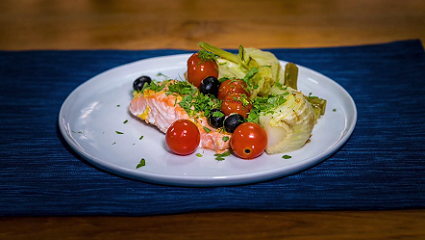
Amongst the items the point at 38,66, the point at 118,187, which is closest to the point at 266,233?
the point at 118,187

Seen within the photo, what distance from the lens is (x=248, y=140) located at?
2342 mm

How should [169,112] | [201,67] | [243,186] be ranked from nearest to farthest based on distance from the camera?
[243,186]
[169,112]
[201,67]

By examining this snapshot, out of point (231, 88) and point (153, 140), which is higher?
point (231, 88)

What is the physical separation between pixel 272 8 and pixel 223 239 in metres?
4.30

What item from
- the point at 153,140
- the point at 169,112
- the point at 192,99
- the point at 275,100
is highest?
the point at 275,100

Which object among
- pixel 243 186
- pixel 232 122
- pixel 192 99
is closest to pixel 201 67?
pixel 192 99

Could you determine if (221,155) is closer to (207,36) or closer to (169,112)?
(169,112)

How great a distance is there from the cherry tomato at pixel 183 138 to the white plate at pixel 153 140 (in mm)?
64

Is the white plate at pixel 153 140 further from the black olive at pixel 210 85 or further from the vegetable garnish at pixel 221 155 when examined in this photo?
the black olive at pixel 210 85

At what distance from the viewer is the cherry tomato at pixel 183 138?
7.95 feet

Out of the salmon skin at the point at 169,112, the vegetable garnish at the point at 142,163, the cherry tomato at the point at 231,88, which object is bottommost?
the vegetable garnish at the point at 142,163

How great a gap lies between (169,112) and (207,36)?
Answer: 2152mm

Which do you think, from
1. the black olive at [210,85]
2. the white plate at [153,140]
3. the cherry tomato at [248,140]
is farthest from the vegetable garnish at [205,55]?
the cherry tomato at [248,140]

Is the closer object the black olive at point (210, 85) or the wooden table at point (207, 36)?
the wooden table at point (207, 36)
